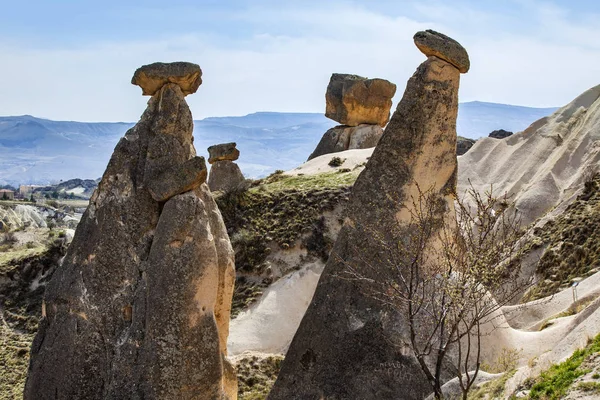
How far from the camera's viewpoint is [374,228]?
10.9 meters

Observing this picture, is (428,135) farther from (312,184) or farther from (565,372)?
(312,184)

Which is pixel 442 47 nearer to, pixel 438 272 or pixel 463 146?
pixel 438 272

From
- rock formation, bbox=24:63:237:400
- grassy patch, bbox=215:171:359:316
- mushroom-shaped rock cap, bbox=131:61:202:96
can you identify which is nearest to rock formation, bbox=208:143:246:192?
grassy patch, bbox=215:171:359:316

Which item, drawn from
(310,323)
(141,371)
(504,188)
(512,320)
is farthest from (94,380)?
(504,188)

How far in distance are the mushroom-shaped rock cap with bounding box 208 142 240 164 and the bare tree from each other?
1356cm

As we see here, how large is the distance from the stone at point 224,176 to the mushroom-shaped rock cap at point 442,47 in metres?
12.8

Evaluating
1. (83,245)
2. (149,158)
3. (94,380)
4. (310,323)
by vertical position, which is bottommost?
(94,380)

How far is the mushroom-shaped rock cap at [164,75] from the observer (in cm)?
1116

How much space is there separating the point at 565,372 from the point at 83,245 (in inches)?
249

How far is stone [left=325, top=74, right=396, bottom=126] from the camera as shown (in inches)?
1202

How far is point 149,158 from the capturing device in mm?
10930

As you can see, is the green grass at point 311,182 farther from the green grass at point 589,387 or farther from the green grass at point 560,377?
the green grass at point 589,387

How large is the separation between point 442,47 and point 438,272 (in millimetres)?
3075

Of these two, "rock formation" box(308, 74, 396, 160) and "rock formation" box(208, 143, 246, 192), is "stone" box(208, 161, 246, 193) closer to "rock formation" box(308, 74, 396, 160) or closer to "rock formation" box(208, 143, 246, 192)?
"rock formation" box(208, 143, 246, 192)
